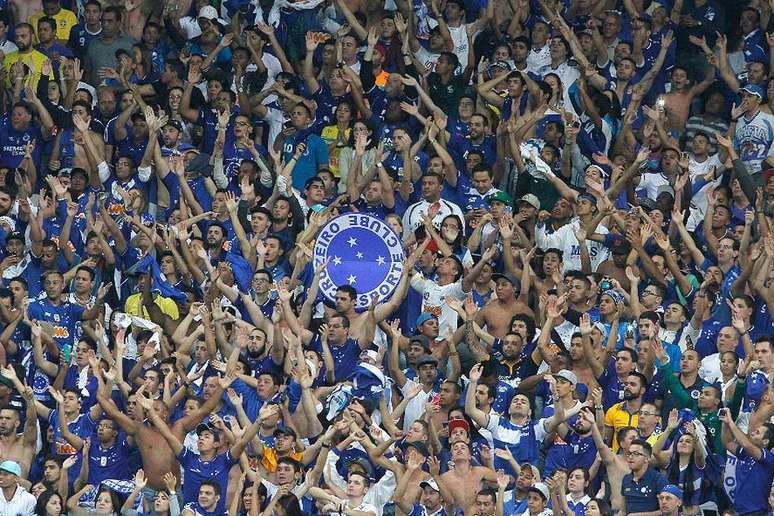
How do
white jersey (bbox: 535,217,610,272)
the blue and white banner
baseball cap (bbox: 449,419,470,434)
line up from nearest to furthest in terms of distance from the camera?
baseball cap (bbox: 449,419,470,434), the blue and white banner, white jersey (bbox: 535,217,610,272)

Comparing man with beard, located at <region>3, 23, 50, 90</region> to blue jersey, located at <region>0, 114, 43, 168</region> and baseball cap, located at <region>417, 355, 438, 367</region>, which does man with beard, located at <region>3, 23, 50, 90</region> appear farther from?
baseball cap, located at <region>417, 355, 438, 367</region>

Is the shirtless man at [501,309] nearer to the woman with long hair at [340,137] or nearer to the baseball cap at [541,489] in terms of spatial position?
the baseball cap at [541,489]

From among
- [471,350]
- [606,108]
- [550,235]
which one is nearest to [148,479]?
[471,350]

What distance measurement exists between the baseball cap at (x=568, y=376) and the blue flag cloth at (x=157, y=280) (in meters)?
3.40

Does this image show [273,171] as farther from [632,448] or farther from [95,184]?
[632,448]

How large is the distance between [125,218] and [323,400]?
3.13 meters

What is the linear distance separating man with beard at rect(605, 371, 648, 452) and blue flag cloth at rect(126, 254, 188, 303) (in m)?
3.92

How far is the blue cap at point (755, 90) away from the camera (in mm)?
23750

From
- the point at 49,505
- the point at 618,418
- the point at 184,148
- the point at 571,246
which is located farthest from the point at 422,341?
the point at 184,148

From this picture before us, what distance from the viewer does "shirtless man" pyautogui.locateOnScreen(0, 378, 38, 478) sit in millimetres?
20703

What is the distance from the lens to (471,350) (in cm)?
2144

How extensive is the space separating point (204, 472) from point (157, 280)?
2648mm

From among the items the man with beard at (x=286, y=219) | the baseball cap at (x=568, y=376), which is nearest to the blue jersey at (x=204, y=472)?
the baseball cap at (x=568, y=376)

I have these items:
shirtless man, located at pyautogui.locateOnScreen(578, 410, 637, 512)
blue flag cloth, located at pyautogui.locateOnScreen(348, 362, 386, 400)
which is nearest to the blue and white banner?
blue flag cloth, located at pyautogui.locateOnScreen(348, 362, 386, 400)
